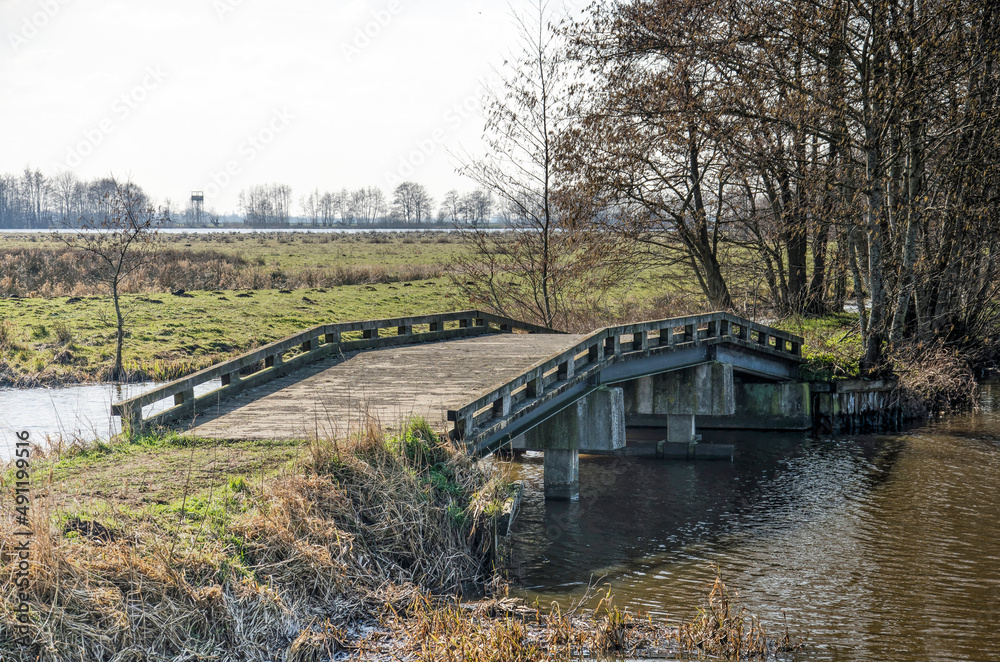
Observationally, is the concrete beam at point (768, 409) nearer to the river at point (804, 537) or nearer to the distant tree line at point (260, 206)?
the river at point (804, 537)

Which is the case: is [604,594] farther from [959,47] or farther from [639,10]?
[639,10]

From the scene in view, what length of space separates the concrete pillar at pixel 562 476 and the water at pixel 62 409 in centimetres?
676

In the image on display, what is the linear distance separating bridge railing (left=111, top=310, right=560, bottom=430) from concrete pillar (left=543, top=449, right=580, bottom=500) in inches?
164

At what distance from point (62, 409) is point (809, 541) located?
14564 mm

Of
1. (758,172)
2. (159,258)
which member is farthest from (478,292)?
(159,258)

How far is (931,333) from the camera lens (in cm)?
2180

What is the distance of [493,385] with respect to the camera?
11.8 m

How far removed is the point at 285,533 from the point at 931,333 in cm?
1903

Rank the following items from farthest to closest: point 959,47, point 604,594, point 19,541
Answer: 1. point 959,47
2. point 604,594
3. point 19,541

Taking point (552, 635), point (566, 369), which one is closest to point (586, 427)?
point (566, 369)

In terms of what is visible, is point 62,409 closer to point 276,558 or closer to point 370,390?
point 370,390

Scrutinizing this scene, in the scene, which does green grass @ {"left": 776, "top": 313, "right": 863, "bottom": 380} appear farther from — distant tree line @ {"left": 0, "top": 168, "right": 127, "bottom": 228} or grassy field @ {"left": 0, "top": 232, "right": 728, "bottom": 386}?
distant tree line @ {"left": 0, "top": 168, "right": 127, "bottom": 228}

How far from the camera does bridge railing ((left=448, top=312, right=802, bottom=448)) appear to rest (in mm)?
10445

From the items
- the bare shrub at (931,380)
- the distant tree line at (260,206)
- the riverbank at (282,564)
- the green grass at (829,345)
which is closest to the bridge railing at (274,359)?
the riverbank at (282,564)
